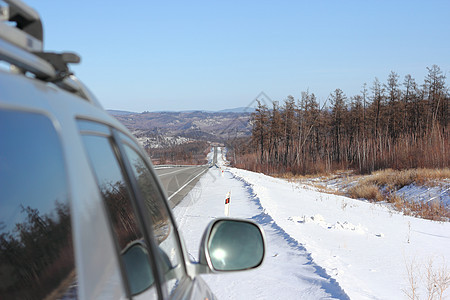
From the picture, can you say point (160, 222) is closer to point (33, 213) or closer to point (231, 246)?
point (231, 246)

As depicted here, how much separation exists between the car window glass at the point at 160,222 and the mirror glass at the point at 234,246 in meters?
0.21

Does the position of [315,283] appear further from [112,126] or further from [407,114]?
[407,114]

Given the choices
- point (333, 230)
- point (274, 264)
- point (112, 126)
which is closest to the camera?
point (112, 126)

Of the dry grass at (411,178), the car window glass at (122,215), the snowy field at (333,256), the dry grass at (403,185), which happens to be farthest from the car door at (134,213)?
the dry grass at (411,178)

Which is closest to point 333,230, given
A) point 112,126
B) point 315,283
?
point 315,283

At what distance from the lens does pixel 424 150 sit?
34094 mm

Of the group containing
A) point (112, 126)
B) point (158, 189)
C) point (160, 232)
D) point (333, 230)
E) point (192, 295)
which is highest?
point (112, 126)

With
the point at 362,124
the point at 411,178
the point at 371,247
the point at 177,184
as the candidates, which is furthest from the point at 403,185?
the point at 362,124

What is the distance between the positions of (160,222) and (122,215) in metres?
0.55

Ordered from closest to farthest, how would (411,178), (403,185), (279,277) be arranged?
(279,277) < (411,178) < (403,185)

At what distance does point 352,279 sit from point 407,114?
238ft

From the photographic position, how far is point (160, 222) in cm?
225

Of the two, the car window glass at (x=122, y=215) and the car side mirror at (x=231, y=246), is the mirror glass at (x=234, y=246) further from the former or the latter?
the car window glass at (x=122, y=215)

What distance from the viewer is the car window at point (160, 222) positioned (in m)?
2.01
